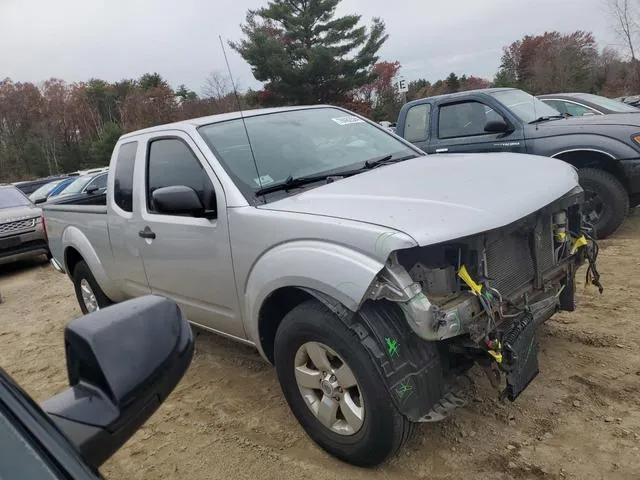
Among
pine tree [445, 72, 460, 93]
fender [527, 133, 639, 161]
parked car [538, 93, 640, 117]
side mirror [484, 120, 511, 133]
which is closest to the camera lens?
fender [527, 133, 639, 161]

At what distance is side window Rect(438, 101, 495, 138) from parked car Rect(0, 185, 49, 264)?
7.16 m

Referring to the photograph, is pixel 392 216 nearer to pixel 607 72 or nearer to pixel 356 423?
pixel 356 423

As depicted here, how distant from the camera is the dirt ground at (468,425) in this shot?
268cm

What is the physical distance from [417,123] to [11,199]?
8.03m

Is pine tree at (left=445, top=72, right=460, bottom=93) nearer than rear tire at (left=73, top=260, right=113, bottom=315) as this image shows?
No

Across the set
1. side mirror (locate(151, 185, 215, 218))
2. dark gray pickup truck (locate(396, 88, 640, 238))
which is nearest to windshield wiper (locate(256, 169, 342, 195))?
side mirror (locate(151, 185, 215, 218))

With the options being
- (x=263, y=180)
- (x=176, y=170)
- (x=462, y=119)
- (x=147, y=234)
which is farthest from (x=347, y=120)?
(x=462, y=119)

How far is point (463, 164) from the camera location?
10.9 ft

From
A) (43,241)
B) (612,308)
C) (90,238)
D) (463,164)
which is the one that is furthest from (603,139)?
(43,241)

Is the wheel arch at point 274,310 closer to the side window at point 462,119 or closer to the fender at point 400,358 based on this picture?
the fender at point 400,358

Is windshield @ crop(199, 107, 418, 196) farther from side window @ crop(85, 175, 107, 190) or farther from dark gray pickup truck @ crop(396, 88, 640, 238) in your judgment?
side window @ crop(85, 175, 107, 190)

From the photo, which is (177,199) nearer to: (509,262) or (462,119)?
(509,262)

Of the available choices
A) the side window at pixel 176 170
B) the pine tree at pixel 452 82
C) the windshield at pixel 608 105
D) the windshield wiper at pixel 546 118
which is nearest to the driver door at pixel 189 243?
the side window at pixel 176 170

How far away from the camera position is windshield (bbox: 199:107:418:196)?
11.0ft
